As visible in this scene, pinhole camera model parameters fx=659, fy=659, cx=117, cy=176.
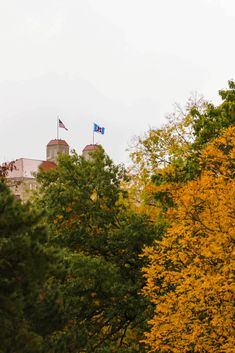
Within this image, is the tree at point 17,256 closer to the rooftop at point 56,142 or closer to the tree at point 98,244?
the tree at point 98,244

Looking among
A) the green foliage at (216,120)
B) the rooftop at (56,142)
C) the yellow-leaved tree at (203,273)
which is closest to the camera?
the yellow-leaved tree at (203,273)

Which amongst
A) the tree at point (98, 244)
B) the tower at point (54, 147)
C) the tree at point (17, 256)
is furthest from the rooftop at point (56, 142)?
the tree at point (17, 256)

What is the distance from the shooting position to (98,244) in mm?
26406

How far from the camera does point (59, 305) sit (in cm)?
1809

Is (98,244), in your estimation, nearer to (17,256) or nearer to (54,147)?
(17,256)

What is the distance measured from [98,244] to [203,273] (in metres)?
5.98

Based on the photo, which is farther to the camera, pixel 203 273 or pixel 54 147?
pixel 54 147

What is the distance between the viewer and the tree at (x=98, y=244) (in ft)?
80.9

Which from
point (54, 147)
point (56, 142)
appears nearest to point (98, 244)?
point (54, 147)

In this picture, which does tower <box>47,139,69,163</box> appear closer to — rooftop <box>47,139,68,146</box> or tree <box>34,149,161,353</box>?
rooftop <box>47,139,68,146</box>

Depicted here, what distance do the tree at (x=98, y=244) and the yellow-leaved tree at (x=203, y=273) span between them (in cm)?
197

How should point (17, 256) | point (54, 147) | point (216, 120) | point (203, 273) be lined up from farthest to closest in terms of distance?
point (54, 147), point (216, 120), point (203, 273), point (17, 256)

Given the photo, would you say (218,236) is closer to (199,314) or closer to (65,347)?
(199,314)

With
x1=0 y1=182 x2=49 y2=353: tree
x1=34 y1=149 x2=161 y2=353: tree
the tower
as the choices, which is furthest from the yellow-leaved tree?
the tower
